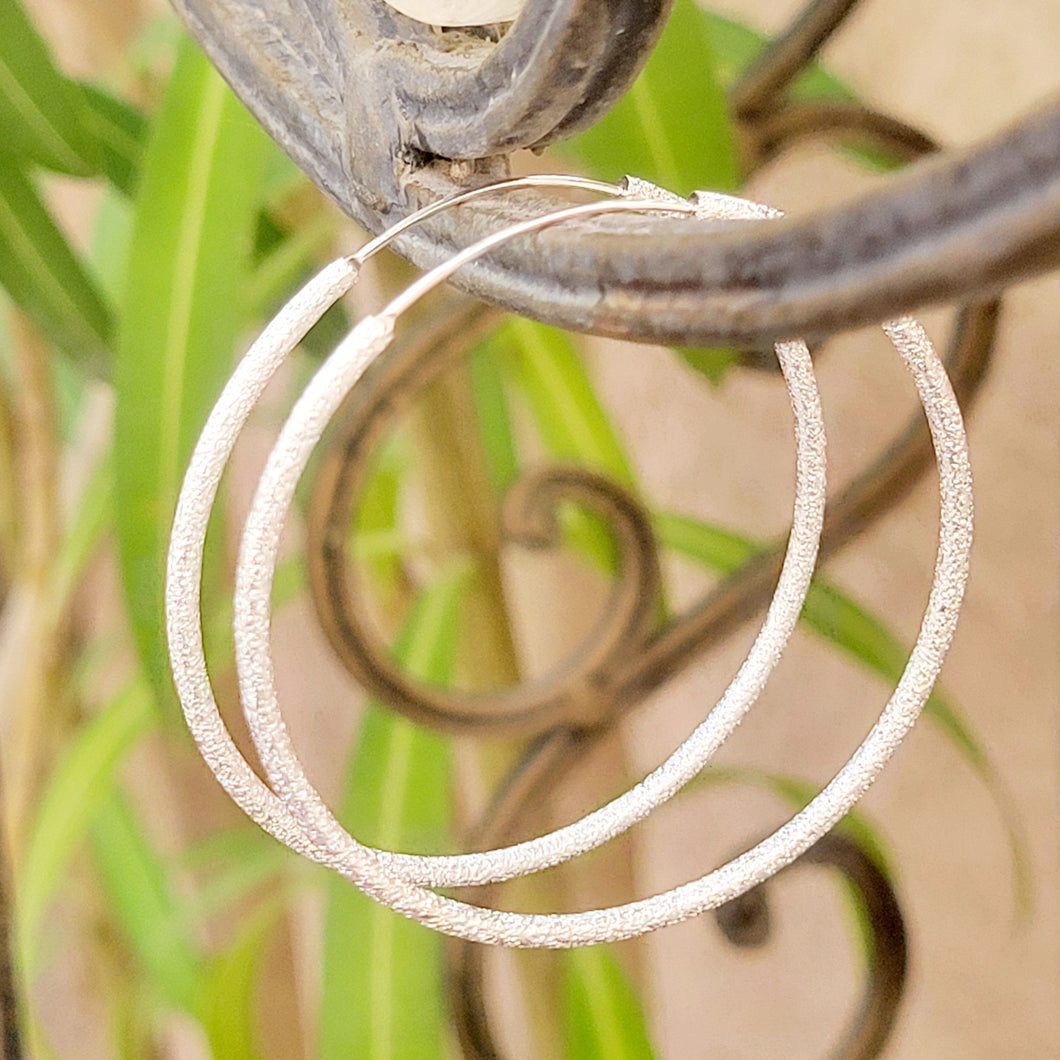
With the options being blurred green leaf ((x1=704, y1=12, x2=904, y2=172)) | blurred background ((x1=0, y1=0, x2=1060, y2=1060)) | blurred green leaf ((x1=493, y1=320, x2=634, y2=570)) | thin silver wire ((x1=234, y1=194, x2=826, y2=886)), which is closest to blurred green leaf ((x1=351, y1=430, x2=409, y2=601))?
blurred background ((x1=0, y1=0, x2=1060, y2=1060))

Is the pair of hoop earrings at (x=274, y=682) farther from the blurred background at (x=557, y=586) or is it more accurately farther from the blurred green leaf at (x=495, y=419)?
the blurred green leaf at (x=495, y=419)

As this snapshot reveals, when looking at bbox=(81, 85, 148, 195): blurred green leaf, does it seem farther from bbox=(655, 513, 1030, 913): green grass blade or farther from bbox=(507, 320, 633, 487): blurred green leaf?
bbox=(655, 513, 1030, 913): green grass blade

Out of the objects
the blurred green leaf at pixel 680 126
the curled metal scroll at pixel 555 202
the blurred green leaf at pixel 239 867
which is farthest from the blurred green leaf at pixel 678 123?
the blurred green leaf at pixel 239 867

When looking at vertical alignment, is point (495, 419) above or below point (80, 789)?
above

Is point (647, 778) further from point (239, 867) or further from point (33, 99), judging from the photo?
point (239, 867)

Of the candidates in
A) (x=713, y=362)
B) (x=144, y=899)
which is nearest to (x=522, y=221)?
(x=713, y=362)

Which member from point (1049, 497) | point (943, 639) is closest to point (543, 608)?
point (1049, 497)
